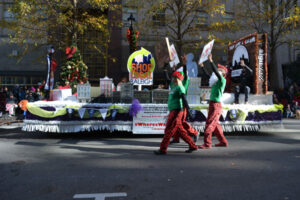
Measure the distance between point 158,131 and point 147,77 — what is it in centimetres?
220

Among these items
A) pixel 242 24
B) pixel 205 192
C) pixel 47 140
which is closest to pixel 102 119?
pixel 47 140

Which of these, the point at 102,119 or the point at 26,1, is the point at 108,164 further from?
the point at 26,1

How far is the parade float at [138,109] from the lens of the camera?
738cm

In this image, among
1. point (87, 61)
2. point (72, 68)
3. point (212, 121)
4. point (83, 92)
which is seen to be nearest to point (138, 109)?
point (83, 92)

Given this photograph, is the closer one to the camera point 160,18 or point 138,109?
point 138,109

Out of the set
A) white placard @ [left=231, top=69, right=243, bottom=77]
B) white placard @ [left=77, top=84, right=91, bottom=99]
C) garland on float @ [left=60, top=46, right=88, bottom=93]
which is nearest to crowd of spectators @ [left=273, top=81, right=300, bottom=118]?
white placard @ [left=231, top=69, right=243, bottom=77]

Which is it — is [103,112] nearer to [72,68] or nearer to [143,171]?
[143,171]

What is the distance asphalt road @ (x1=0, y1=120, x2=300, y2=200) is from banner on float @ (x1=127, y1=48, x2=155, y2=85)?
266 cm

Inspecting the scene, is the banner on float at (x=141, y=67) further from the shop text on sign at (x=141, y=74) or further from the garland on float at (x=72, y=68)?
the garland on float at (x=72, y=68)

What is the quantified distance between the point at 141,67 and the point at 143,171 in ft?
17.0

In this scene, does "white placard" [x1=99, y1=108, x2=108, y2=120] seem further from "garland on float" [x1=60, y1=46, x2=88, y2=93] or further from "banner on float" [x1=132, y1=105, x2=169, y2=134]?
"garland on float" [x1=60, y1=46, x2=88, y2=93]

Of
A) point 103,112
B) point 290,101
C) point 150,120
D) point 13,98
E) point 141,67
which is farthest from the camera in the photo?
point 290,101

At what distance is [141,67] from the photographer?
8.88m

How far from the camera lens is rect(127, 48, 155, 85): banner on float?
8.84 meters
